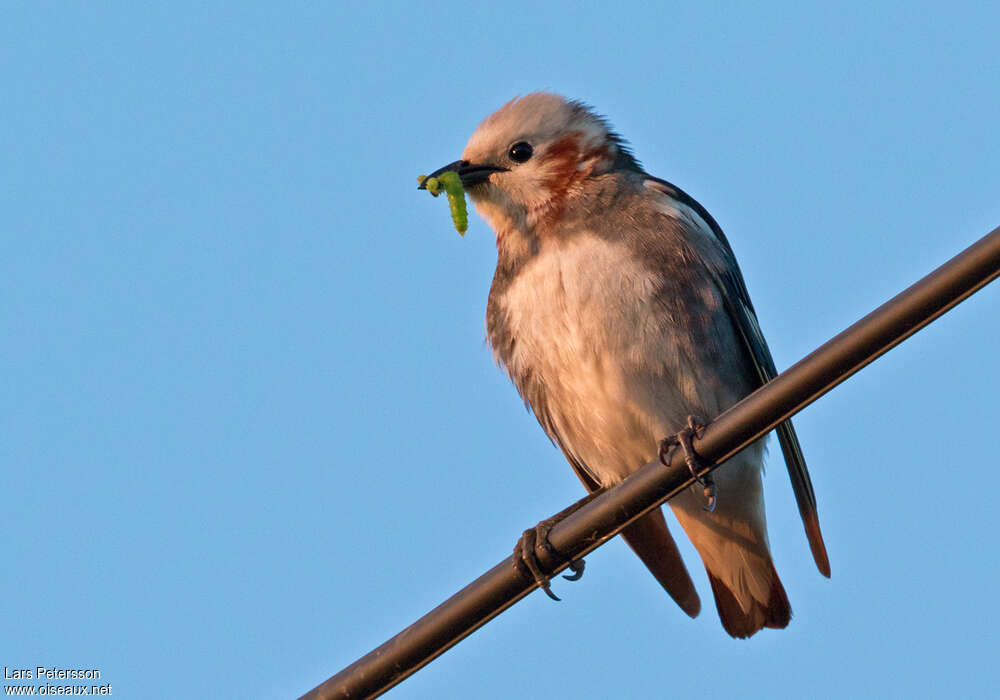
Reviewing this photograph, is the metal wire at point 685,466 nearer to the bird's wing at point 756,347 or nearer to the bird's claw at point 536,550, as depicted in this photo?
the bird's claw at point 536,550

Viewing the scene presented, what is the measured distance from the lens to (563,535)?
16.4 ft

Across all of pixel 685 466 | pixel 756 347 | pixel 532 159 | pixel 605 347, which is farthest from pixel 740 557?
pixel 685 466

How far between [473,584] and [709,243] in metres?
3.07

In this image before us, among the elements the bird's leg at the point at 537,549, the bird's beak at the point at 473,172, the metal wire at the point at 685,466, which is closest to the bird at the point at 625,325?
the bird's beak at the point at 473,172

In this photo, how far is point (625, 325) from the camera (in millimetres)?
6629

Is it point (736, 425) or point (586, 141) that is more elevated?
point (586, 141)

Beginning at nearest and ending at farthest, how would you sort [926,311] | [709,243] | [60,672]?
[926,311]
[709,243]
[60,672]

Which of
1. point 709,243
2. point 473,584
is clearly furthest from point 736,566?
point 473,584

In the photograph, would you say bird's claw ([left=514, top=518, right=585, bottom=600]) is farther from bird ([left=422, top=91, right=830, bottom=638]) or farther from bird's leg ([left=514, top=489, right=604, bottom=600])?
bird ([left=422, top=91, right=830, bottom=638])

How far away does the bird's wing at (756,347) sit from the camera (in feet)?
21.9

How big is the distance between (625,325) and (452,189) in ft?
4.76

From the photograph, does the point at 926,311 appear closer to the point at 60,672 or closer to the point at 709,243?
the point at 709,243

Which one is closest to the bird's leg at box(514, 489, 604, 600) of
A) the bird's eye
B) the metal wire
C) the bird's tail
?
the metal wire

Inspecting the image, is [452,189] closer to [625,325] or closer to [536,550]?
[625,325]
